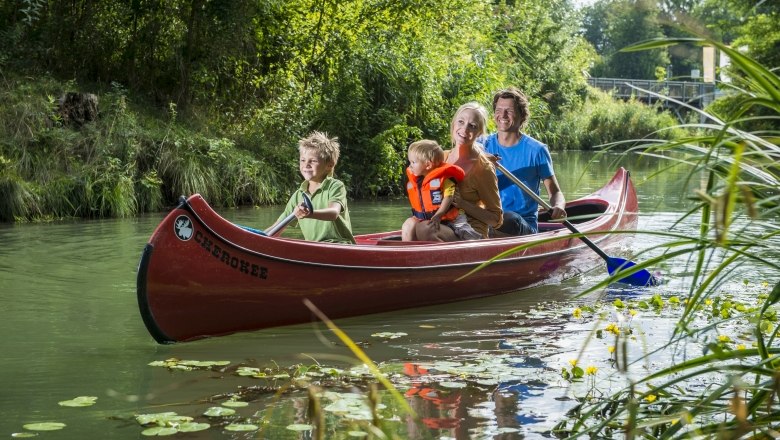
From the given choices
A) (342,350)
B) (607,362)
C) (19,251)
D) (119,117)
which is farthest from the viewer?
(119,117)

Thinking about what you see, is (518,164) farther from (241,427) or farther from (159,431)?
(159,431)

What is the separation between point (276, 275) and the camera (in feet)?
19.9

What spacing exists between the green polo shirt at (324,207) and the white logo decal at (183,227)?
0.91 m

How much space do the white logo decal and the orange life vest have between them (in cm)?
208

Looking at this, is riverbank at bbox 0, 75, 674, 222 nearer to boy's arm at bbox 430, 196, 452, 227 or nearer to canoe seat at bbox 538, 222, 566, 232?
canoe seat at bbox 538, 222, 566, 232

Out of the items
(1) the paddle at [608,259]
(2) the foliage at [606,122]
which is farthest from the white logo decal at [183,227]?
(2) the foliage at [606,122]

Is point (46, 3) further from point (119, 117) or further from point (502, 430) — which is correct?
point (502, 430)

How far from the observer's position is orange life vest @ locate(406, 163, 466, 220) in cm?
717

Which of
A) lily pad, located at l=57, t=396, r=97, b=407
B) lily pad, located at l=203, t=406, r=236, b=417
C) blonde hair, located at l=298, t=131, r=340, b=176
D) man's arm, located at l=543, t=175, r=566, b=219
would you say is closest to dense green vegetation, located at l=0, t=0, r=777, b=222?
man's arm, located at l=543, t=175, r=566, b=219

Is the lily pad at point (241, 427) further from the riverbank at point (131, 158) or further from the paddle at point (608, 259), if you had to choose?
the riverbank at point (131, 158)

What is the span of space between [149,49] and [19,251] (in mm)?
7614

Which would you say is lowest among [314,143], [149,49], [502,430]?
[502,430]

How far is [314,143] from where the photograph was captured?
635 cm

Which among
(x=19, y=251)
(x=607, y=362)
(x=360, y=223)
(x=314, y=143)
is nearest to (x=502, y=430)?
(x=607, y=362)
